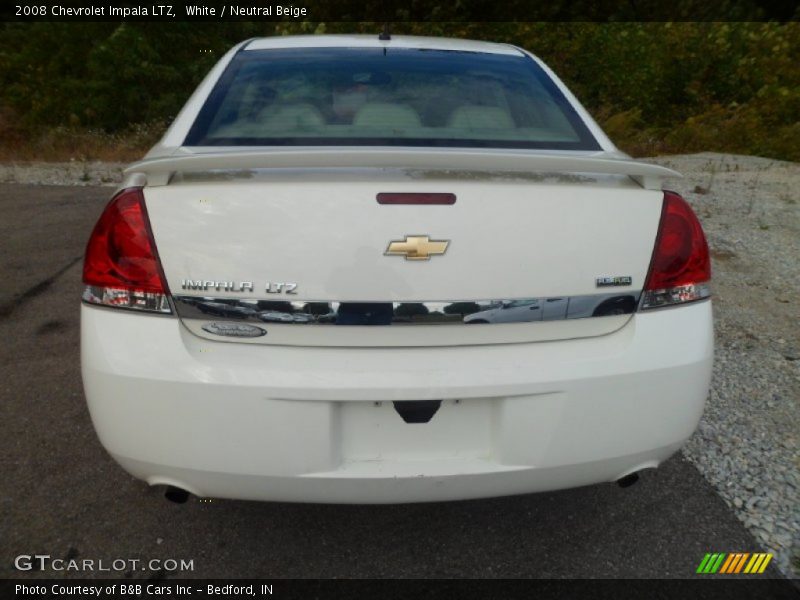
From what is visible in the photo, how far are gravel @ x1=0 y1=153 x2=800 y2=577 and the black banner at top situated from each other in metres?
12.8

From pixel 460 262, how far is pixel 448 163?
0.28m

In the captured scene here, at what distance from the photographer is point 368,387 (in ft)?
5.10

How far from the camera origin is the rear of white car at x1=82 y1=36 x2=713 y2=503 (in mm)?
1556

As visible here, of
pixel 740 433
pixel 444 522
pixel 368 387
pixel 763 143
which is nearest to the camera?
pixel 368 387

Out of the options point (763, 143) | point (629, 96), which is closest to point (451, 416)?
point (763, 143)

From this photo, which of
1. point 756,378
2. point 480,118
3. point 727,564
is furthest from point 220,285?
point 756,378

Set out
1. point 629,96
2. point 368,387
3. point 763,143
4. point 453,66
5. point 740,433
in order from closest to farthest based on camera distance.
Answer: point 368,387
point 453,66
point 740,433
point 763,143
point 629,96

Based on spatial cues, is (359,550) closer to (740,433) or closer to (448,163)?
(448,163)

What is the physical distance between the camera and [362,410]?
5.22 feet

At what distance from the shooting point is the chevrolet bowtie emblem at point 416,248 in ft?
5.09

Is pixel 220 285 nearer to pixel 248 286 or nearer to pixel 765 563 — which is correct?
pixel 248 286

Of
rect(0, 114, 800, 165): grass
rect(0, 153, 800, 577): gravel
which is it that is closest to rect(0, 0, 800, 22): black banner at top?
rect(0, 114, 800, 165): grass

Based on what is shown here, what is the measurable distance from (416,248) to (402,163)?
246 mm

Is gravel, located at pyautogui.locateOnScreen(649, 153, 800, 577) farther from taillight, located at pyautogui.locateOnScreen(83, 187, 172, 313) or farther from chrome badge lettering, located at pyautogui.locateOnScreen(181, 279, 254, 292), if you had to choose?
taillight, located at pyautogui.locateOnScreen(83, 187, 172, 313)
